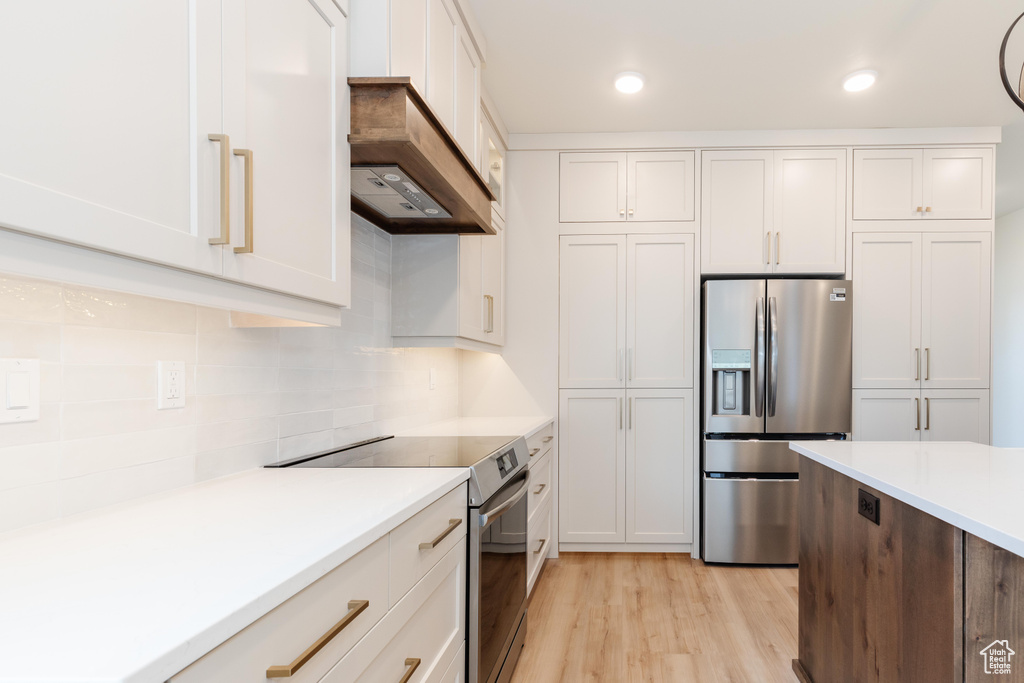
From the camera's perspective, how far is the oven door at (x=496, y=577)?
5.60 ft

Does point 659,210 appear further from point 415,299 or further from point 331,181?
point 331,181

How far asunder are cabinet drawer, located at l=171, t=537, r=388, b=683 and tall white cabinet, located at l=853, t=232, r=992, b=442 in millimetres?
3412

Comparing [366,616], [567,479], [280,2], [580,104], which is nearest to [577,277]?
[580,104]

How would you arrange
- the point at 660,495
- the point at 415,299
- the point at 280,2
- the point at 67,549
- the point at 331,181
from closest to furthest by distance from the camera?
the point at 67,549, the point at 280,2, the point at 331,181, the point at 415,299, the point at 660,495

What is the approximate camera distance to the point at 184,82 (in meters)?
0.96

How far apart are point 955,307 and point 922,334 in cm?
25

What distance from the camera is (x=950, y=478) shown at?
1.57 m

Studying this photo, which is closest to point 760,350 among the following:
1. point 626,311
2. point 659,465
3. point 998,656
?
point 626,311

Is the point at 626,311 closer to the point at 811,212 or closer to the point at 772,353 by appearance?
the point at 772,353

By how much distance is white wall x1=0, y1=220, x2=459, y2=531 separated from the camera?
1041 mm

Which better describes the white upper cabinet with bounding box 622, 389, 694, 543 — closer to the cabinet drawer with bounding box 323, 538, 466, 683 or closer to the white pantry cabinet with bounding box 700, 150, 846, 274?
the white pantry cabinet with bounding box 700, 150, 846, 274

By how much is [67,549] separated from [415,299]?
1836 mm

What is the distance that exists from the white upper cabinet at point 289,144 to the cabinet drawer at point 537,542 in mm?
1718

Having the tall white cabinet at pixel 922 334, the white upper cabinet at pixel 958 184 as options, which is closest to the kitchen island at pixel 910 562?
the tall white cabinet at pixel 922 334
